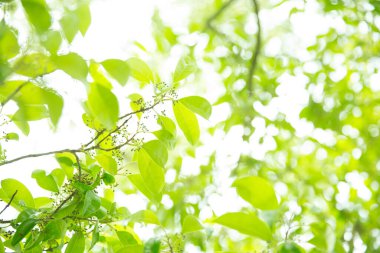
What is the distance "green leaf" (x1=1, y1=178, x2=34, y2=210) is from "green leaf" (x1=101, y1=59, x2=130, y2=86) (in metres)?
0.36

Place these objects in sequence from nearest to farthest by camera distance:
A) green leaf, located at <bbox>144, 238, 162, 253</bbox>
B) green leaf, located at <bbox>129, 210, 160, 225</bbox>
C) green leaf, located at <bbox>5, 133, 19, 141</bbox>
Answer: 1. green leaf, located at <bbox>144, 238, 162, 253</bbox>
2. green leaf, located at <bbox>129, 210, 160, 225</bbox>
3. green leaf, located at <bbox>5, 133, 19, 141</bbox>

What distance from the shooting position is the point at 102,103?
62cm

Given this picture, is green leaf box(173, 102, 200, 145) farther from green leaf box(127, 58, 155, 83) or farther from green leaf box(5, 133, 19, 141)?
green leaf box(5, 133, 19, 141)

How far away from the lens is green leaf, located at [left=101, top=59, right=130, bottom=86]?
2.15 ft

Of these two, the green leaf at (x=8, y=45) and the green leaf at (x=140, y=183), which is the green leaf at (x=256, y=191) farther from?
the green leaf at (x=8, y=45)

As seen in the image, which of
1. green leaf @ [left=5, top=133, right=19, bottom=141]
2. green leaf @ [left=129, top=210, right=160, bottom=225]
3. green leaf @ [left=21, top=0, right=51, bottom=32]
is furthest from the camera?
green leaf @ [left=5, top=133, right=19, bottom=141]

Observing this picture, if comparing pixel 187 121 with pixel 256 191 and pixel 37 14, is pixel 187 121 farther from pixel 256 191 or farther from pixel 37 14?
pixel 37 14

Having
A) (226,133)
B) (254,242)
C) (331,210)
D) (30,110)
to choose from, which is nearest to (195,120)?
(30,110)

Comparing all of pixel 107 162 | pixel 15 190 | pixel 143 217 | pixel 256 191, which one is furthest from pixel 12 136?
pixel 256 191

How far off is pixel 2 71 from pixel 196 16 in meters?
2.04

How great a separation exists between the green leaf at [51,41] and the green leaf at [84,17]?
0.06 m

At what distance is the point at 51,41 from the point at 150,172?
0.32 meters

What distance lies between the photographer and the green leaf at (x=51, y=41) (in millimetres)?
597

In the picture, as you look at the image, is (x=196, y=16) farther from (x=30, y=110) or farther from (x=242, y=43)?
(x=30, y=110)
